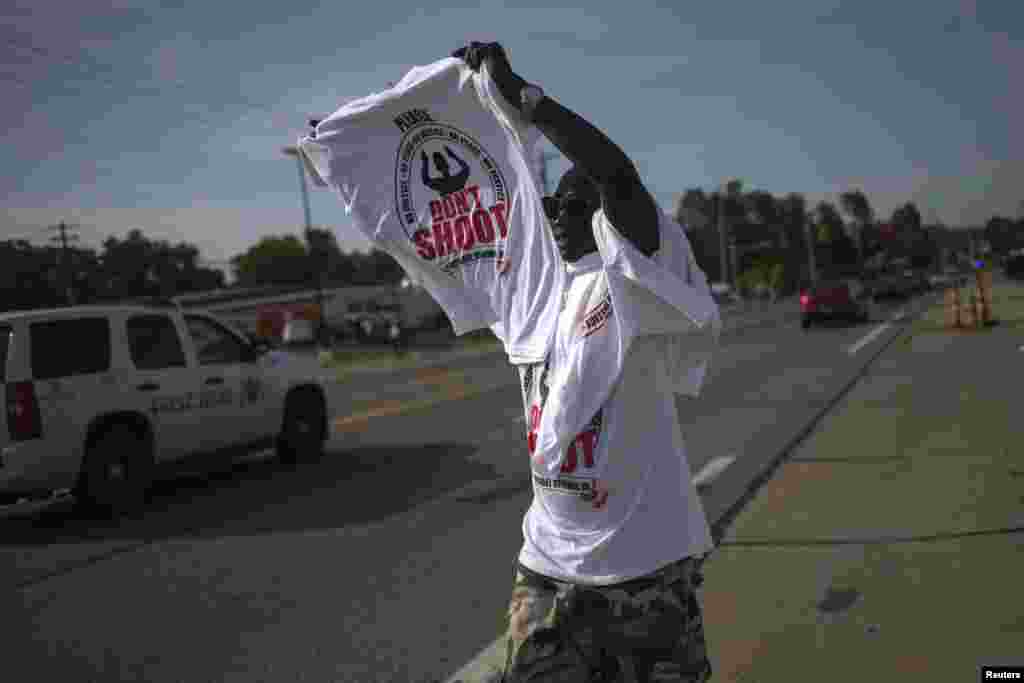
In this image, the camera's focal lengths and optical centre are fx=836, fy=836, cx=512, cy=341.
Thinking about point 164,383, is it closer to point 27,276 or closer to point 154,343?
point 154,343

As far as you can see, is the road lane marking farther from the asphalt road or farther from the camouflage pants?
the camouflage pants

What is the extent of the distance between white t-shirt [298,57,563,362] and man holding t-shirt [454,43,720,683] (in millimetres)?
189

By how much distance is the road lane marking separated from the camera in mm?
7227

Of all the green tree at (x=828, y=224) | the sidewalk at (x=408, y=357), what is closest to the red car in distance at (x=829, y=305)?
the sidewalk at (x=408, y=357)

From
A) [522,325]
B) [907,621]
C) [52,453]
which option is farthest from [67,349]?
[907,621]

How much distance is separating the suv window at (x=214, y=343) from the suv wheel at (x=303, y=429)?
2.97ft

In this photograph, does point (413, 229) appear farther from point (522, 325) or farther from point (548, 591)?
point (548, 591)

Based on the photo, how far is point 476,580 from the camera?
16.8 ft

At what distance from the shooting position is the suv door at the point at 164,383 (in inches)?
303

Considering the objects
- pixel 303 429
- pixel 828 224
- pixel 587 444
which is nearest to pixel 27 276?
pixel 303 429

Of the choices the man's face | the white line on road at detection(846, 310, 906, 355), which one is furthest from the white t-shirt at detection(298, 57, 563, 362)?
the white line on road at detection(846, 310, 906, 355)

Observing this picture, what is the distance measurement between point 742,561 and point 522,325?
319 centimetres

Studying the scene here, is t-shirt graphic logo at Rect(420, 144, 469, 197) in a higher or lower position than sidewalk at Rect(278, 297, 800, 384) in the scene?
higher

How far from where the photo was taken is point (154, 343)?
801 centimetres
